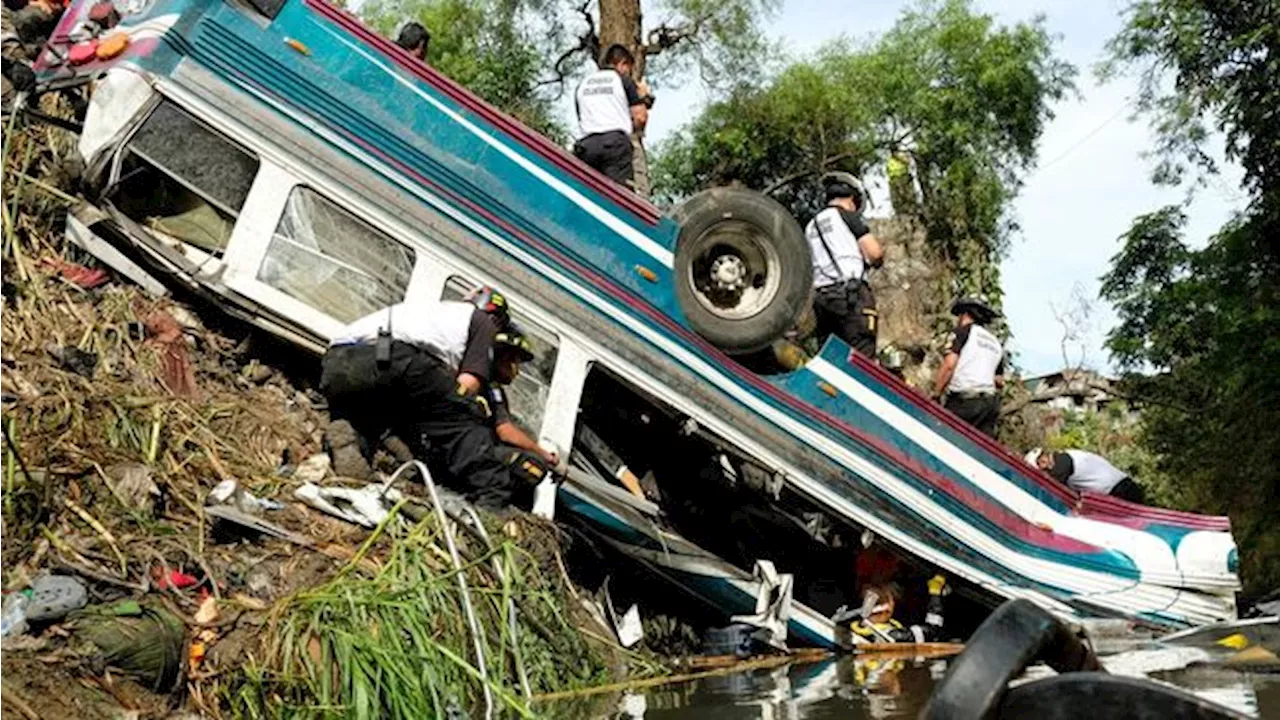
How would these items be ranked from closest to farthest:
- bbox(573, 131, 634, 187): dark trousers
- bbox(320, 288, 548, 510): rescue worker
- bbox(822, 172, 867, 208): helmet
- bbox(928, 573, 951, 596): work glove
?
bbox(320, 288, 548, 510): rescue worker
bbox(928, 573, 951, 596): work glove
bbox(573, 131, 634, 187): dark trousers
bbox(822, 172, 867, 208): helmet

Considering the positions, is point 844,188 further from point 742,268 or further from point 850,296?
point 742,268

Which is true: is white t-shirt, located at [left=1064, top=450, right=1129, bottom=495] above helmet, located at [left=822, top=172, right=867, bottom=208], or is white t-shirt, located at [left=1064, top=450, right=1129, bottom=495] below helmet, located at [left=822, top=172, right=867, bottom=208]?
below

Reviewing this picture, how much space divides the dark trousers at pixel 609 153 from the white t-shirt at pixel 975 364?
2201 mm

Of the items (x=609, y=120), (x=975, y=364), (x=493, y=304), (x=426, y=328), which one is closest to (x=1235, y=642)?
(x=975, y=364)

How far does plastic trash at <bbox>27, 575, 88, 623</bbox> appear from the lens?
186 inches

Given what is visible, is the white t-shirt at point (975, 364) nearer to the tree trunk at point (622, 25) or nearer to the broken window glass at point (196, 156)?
the broken window glass at point (196, 156)

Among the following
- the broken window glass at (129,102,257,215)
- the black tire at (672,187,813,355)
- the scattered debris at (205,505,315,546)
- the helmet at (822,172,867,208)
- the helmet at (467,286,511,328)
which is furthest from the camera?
the helmet at (822,172,867,208)

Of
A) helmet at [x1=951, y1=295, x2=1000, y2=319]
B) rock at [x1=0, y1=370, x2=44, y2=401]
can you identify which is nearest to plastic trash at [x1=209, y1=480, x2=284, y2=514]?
rock at [x1=0, y1=370, x2=44, y2=401]

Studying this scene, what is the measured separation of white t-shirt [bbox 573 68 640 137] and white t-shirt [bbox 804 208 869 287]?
120 centimetres

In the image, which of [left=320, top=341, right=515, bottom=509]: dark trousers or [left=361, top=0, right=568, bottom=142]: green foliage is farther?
[left=361, top=0, right=568, bottom=142]: green foliage

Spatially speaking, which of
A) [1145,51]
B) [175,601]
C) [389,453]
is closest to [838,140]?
[1145,51]

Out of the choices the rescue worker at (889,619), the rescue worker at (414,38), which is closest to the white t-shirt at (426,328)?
the rescue worker at (414,38)

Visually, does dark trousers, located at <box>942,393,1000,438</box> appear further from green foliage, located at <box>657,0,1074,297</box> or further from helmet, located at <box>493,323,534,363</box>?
green foliage, located at <box>657,0,1074,297</box>

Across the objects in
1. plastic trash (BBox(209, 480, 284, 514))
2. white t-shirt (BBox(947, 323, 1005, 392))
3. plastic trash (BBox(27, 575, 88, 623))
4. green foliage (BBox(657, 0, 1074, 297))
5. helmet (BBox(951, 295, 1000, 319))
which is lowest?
plastic trash (BBox(27, 575, 88, 623))
